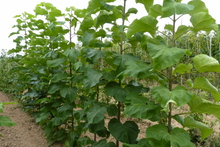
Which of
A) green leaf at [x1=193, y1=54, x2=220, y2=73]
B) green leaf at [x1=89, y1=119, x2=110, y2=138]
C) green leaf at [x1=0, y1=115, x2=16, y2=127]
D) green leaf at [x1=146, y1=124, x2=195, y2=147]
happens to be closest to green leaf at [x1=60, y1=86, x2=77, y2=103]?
green leaf at [x1=89, y1=119, x2=110, y2=138]

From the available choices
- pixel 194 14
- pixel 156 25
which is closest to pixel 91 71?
pixel 156 25

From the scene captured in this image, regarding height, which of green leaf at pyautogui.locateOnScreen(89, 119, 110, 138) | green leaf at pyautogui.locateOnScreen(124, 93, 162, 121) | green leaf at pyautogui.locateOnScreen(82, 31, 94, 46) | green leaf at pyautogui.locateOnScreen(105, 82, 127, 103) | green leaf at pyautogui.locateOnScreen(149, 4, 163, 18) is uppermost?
green leaf at pyautogui.locateOnScreen(149, 4, 163, 18)

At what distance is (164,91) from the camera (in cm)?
129

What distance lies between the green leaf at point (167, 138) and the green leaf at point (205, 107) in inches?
8.3

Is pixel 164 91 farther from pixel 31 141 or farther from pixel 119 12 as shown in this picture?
pixel 31 141

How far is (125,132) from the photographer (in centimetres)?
175

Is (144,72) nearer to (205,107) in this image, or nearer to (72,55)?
(205,107)

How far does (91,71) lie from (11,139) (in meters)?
2.57

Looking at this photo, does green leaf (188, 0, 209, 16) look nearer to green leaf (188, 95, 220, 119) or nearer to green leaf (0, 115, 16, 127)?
green leaf (188, 95, 220, 119)

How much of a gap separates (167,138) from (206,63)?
0.56 meters

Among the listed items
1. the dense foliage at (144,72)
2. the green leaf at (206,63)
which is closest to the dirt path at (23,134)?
the dense foliage at (144,72)

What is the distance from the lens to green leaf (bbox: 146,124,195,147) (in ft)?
3.99

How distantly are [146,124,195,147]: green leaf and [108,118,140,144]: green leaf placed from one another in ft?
1.43

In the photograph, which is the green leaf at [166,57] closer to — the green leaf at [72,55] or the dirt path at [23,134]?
the green leaf at [72,55]
